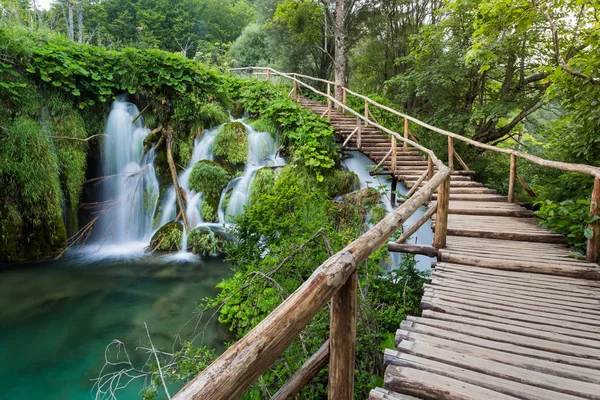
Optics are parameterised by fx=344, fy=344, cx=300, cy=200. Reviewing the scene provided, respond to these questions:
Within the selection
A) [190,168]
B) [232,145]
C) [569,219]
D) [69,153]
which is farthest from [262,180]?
[569,219]

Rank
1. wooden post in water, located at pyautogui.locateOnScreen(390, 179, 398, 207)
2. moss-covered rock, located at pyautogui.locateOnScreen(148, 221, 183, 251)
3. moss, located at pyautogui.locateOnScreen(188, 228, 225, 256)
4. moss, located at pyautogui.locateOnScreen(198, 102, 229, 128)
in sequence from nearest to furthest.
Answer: moss, located at pyautogui.locateOnScreen(188, 228, 225, 256) < moss-covered rock, located at pyautogui.locateOnScreen(148, 221, 183, 251) < wooden post in water, located at pyautogui.locateOnScreen(390, 179, 398, 207) < moss, located at pyautogui.locateOnScreen(198, 102, 229, 128)

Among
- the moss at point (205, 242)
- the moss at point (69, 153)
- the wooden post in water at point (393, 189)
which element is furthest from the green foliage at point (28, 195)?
the wooden post in water at point (393, 189)

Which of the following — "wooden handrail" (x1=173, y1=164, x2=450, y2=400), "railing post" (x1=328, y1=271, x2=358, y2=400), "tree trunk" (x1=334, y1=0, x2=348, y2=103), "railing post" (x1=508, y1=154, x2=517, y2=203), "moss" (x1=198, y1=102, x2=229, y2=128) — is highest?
"tree trunk" (x1=334, y1=0, x2=348, y2=103)

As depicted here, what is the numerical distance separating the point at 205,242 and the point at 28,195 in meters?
4.02

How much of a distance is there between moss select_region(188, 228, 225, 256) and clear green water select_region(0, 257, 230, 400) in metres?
0.29

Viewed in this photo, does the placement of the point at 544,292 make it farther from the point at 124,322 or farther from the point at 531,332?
the point at 124,322

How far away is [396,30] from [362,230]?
12.8 meters

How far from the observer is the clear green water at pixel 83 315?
4430 millimetres

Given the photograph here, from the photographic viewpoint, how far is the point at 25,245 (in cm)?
771

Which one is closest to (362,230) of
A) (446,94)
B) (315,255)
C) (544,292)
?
(315,255)

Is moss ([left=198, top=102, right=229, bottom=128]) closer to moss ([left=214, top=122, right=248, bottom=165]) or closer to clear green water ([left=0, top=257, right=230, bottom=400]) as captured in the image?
moss ([left=214, top=122, right=248, bottom=165])

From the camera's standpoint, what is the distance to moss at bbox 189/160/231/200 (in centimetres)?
911

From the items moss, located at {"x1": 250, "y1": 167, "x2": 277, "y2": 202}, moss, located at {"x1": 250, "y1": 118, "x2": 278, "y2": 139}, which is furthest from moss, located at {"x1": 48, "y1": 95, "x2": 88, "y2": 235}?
moss, located at {"x1": 250, "y1": 118, "x2": 278, "y2": 139}

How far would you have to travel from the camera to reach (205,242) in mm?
7953
